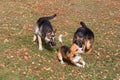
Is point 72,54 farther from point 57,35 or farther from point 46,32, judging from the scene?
point 57,35

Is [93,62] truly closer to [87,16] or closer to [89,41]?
[89,41]

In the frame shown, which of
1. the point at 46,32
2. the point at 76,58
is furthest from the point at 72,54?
the point at 46,32

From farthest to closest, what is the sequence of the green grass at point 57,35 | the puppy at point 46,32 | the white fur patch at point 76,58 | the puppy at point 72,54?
the puppy at point 46,32 < the white fur patch at point 76,58 < the green grass at point 57,35 < the puppy at point 72,54

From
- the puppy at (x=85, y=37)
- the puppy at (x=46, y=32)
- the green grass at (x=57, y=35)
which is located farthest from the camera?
the puppy at (x=85, y=37)

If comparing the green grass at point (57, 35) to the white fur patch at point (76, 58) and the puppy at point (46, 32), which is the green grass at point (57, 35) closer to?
the white fur patch at point (76, 58)

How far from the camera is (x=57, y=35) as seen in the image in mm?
15109

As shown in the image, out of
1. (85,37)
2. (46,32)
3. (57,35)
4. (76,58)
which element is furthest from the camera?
(57,35)

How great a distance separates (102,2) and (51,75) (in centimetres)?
1615

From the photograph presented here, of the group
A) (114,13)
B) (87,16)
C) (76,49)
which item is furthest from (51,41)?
(114,13)

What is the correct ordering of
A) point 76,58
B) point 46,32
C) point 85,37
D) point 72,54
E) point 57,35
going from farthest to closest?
1. point 57,35
2. point 85,37
3. point 46,32
4. point 76,58
5. point 72,54

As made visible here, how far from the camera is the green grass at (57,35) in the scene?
1065 centimetres

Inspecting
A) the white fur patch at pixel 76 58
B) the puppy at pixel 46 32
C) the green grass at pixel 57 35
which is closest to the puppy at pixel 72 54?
the white fur patch at pixel 76 58

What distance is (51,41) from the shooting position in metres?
11.6

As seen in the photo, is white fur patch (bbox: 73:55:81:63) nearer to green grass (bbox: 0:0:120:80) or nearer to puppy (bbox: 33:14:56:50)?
green grass (bbox: 0:0:120:80)
